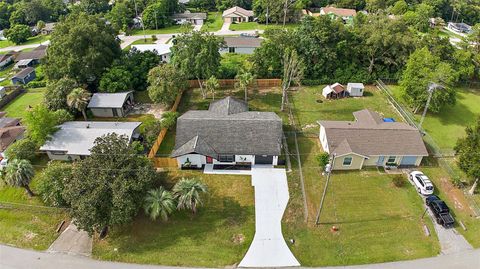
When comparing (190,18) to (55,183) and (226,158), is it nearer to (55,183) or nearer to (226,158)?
(226,158)

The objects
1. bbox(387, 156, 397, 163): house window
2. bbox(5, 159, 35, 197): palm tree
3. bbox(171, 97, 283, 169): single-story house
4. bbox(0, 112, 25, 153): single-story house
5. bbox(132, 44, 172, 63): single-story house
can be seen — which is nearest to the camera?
bbox(5, 159, 35, 197): palm tree

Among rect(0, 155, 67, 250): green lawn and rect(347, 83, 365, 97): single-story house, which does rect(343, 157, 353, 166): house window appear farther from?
rect(0, 155, 67, 250): green lawn

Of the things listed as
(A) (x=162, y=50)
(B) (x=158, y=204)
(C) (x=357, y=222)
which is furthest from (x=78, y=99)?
(C) (x=357, y=222)

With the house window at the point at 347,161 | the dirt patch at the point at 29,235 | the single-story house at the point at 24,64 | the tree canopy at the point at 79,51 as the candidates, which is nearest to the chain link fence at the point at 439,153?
the house window at the point at 347,161

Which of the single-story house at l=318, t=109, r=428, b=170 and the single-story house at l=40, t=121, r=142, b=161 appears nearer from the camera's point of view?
the single-story house at l=318, t=109, r=428, b=170

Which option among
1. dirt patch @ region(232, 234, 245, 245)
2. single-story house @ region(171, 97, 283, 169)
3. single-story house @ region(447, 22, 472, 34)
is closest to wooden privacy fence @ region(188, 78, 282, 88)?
single-story house @ region(171, 97, 283, 169)

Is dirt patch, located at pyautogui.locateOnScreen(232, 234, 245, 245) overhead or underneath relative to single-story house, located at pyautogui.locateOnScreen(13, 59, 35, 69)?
underneath
